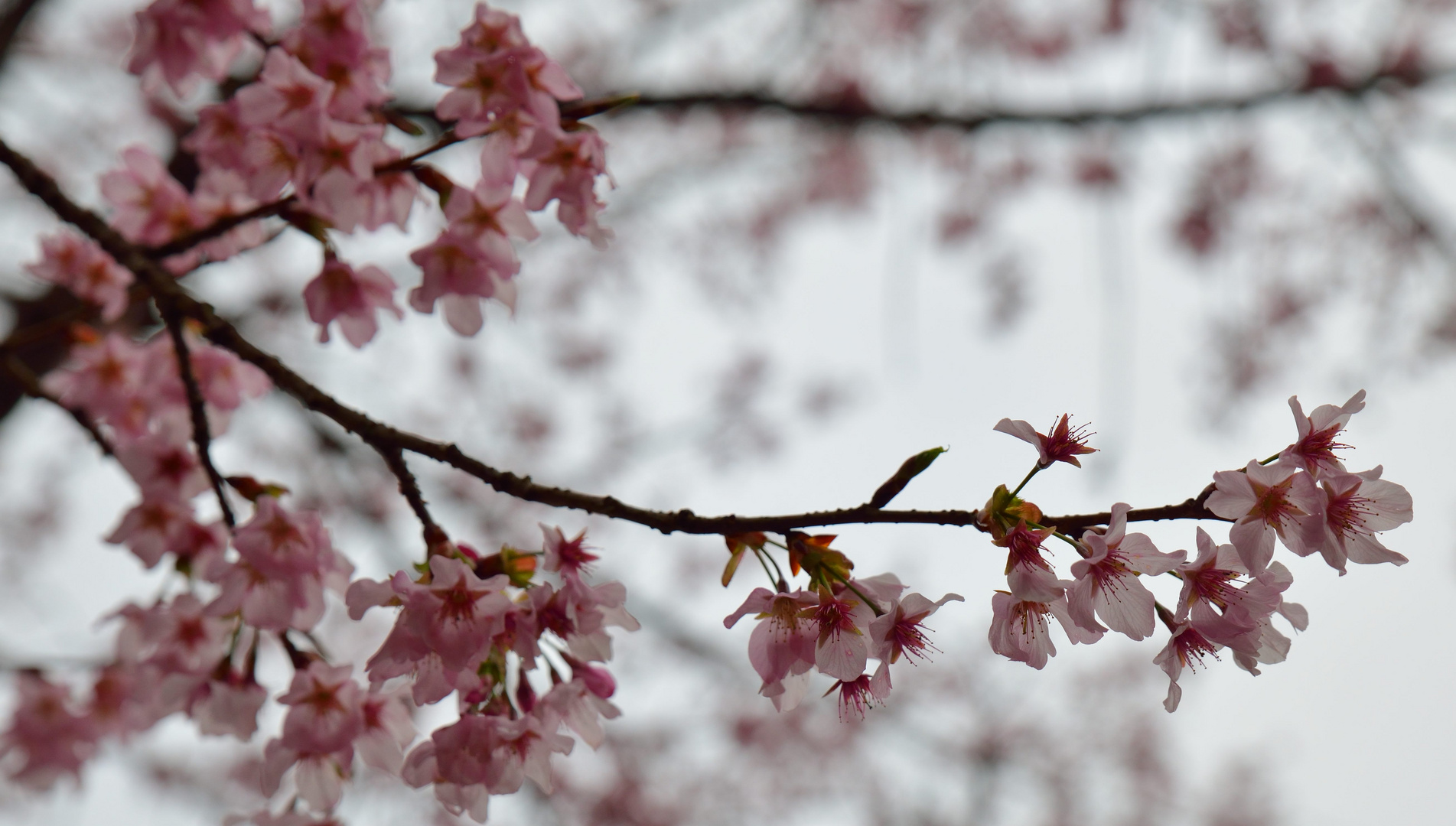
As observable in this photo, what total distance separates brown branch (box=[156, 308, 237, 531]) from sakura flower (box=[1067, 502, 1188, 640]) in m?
1.22

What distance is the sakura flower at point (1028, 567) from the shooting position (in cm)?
93

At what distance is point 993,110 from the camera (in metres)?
4.12

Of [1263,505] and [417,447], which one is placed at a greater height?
[417,447]

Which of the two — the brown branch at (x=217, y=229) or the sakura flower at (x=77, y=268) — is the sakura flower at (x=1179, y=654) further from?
the sakura flower at (x=77, y=268)

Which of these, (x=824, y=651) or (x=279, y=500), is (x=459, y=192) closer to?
(x=279, y=500)

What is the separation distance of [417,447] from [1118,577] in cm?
84

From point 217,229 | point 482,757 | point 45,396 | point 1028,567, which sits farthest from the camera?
point 45,396

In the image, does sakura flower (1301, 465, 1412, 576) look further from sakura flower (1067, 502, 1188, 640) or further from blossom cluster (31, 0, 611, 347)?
blossom cluster (31, 0, 611, 347)

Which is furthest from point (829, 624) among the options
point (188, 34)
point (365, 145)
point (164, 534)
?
point (188, 34)

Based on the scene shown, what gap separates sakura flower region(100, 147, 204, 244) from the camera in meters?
1.89

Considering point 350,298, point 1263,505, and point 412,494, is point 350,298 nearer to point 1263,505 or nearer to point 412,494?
point 412,494

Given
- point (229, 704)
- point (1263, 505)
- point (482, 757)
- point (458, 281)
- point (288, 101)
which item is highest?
point (288, 101)

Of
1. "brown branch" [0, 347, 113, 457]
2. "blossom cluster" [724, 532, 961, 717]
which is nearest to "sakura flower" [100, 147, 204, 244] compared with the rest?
"brown branch" [0, 347, 113, 457]

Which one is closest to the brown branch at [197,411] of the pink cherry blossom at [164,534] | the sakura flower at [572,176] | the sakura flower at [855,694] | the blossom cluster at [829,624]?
the pink cherry blossom at [164,534]
